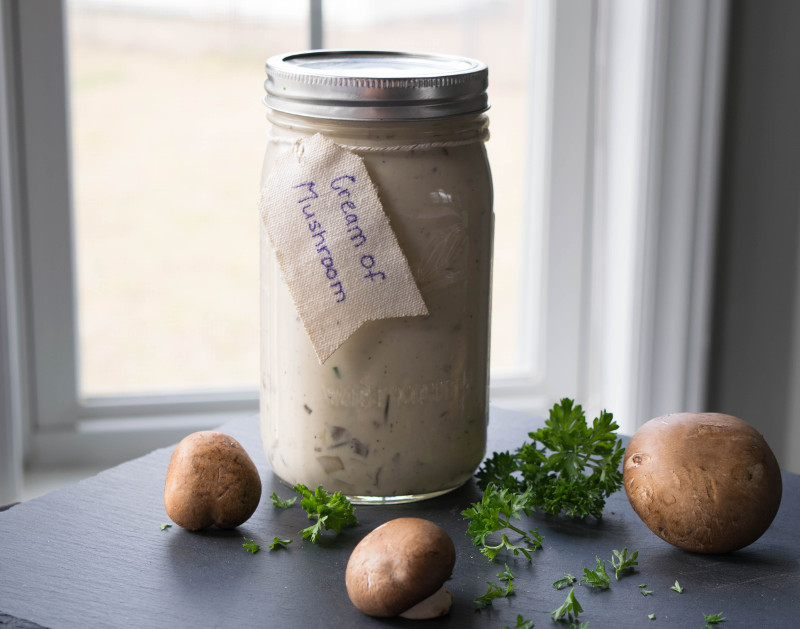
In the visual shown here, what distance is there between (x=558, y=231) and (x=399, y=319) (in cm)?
96

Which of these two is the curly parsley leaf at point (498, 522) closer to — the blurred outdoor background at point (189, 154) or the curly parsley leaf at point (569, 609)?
the curly parsley leaf at point (569, 609)

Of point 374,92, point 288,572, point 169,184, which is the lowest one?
point 288,572

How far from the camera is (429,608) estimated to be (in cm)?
62

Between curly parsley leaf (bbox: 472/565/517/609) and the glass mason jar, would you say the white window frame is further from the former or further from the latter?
curly parsley leaf (bbox: 472/565/517/609)

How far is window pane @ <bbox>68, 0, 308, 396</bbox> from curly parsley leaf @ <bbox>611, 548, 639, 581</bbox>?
3.33 ft

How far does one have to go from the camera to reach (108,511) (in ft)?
2.53

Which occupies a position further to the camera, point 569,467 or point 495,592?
point 569,467

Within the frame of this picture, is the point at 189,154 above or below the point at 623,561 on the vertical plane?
above

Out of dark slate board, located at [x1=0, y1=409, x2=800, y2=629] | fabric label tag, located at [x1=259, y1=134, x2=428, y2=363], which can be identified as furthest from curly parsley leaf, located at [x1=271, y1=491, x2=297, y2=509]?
fabric label tag, located at [x1=259, y1=134, x2=428, y2=363]

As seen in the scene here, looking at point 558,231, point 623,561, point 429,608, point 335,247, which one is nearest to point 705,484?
point 623,561

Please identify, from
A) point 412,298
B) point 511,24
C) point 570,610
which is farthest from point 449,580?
point 511,24

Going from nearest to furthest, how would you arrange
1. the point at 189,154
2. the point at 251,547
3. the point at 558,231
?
the point at 251,547 < the point at 189,154 < the point at 558,231

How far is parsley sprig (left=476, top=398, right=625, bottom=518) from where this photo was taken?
0.76 metres

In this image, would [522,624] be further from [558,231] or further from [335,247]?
[558,231]
